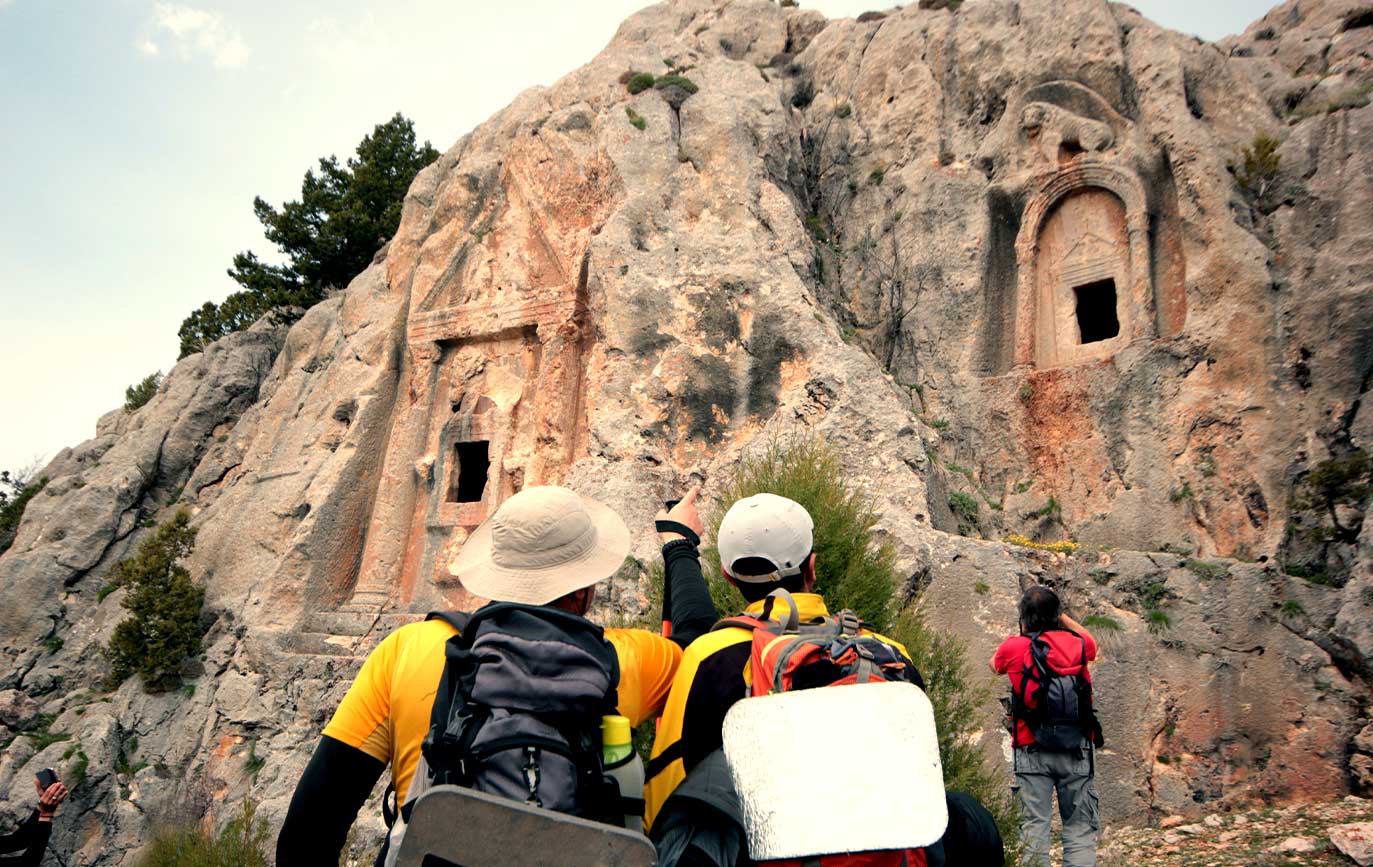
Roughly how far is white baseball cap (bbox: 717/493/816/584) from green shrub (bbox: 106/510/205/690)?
13.5 meters

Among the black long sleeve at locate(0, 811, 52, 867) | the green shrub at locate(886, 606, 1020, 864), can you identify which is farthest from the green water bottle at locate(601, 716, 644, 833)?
the black long sleeve at locate(0, 811, 52, 867)

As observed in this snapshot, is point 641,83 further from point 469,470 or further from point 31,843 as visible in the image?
point 31,843

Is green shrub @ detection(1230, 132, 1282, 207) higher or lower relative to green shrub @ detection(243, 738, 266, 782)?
higher

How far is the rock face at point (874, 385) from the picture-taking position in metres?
8.39

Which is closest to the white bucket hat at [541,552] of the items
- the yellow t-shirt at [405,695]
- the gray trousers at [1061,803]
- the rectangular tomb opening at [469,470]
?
the yellow t-shirt at [405,695]

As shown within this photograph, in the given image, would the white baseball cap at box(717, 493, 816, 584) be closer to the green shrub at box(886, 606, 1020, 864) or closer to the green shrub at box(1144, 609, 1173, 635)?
the green shrub at box(886, 606, 1020, 864)

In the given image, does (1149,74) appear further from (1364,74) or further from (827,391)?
(827,391)

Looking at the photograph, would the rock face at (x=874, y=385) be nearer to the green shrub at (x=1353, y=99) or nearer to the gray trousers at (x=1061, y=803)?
the green shrub at (x=1353, y=99)

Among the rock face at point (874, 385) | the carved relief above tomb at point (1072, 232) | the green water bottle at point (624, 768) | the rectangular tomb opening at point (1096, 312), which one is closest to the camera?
the green water bottle at point (624, 768)

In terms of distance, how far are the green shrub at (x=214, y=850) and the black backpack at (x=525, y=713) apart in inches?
283

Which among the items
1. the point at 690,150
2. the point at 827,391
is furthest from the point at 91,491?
the point at 827,391

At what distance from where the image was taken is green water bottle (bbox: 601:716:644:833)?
2047 mm

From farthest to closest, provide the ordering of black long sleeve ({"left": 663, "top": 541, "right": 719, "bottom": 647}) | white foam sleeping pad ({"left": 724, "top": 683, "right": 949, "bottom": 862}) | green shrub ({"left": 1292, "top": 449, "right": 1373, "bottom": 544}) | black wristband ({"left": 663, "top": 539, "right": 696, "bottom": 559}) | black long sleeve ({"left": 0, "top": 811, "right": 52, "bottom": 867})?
green shrub ({"left": 1292, "top": 449, "right": 1373, "bottom": 544}) → black long sleeve ({"left": 0, "top": 811, "right": 52, "bottom": 867}) → black wristband ({"left": 663, "top": 539, "right": 696, "bottom": 559}) → black long sleeve ({"left": 663, "top": 541, "right": 719, "bottom": 647}) → white foam sleeping pad ({"left": 724, "top": 683, "right": 949, "bottom": 862})

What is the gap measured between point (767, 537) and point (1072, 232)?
13266mm
